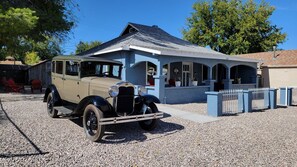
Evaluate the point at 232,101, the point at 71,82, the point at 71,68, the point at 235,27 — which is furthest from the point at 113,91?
the point at 235,27

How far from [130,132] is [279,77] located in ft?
72.7

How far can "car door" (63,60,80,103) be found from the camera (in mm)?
7614

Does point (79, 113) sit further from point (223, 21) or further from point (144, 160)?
point (223, 21)

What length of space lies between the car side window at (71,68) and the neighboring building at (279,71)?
2011 cm

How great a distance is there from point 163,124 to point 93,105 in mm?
2889

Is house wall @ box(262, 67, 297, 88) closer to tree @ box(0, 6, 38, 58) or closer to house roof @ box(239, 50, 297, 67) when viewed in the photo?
house roof @ box(239, 50, 297, 67)

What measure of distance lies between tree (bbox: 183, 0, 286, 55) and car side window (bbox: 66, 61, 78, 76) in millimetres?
34683

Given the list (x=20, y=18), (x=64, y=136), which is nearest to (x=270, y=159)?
(x=64, y=136)

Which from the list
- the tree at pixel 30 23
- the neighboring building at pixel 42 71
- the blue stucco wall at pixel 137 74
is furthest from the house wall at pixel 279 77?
the neighboring building at pixel 42 71

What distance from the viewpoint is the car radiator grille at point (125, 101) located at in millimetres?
6502

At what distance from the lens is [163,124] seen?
26.9ft

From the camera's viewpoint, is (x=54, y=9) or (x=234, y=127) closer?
(x=234, y=127)

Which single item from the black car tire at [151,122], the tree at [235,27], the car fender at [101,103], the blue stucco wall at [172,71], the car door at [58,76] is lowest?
the black car tire at [151,122]

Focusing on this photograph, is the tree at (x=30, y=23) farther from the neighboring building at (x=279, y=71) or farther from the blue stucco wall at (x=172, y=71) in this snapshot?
the neighboring building at (x=279, y=71)
